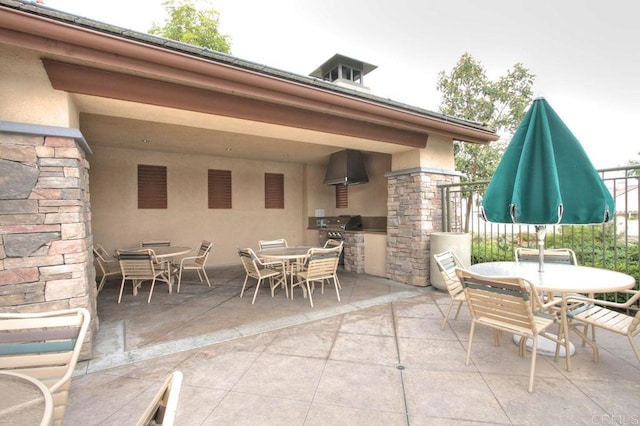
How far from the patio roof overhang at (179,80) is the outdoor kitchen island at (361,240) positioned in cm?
246

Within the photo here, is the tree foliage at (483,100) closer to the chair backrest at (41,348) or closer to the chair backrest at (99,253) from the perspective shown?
the chair backrest at (99,253)

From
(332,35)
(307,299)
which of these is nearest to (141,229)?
(307,299)

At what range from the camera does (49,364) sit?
153cm

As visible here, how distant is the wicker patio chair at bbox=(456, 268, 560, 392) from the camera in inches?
85.7

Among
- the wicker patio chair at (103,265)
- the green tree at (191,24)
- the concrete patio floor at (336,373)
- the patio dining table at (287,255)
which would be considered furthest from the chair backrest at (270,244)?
the green tree at (191,24)

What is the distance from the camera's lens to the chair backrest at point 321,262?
4.20 meters

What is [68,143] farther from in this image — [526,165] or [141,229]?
[141,229]

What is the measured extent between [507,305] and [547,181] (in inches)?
43.3

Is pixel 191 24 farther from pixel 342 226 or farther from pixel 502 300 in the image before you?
pixel 502 300

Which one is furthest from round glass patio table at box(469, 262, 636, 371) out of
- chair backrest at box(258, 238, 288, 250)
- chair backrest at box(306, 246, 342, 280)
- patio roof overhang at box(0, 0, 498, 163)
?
chair backrest at box(258, 238, 288, 250)

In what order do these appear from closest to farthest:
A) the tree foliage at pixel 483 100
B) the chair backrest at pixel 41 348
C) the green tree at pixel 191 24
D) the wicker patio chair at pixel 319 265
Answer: the chair backrest at pixel 41 348, the wicker patio chair at pixel 319 265, the tree foliage at pixel 483 100, the green tree at pixel 191 24

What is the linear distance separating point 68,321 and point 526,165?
349 centimetres

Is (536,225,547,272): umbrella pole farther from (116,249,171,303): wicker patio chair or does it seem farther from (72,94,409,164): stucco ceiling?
(116,249,171,303): wicker patio chair

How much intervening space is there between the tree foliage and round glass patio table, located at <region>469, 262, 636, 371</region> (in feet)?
17.5
